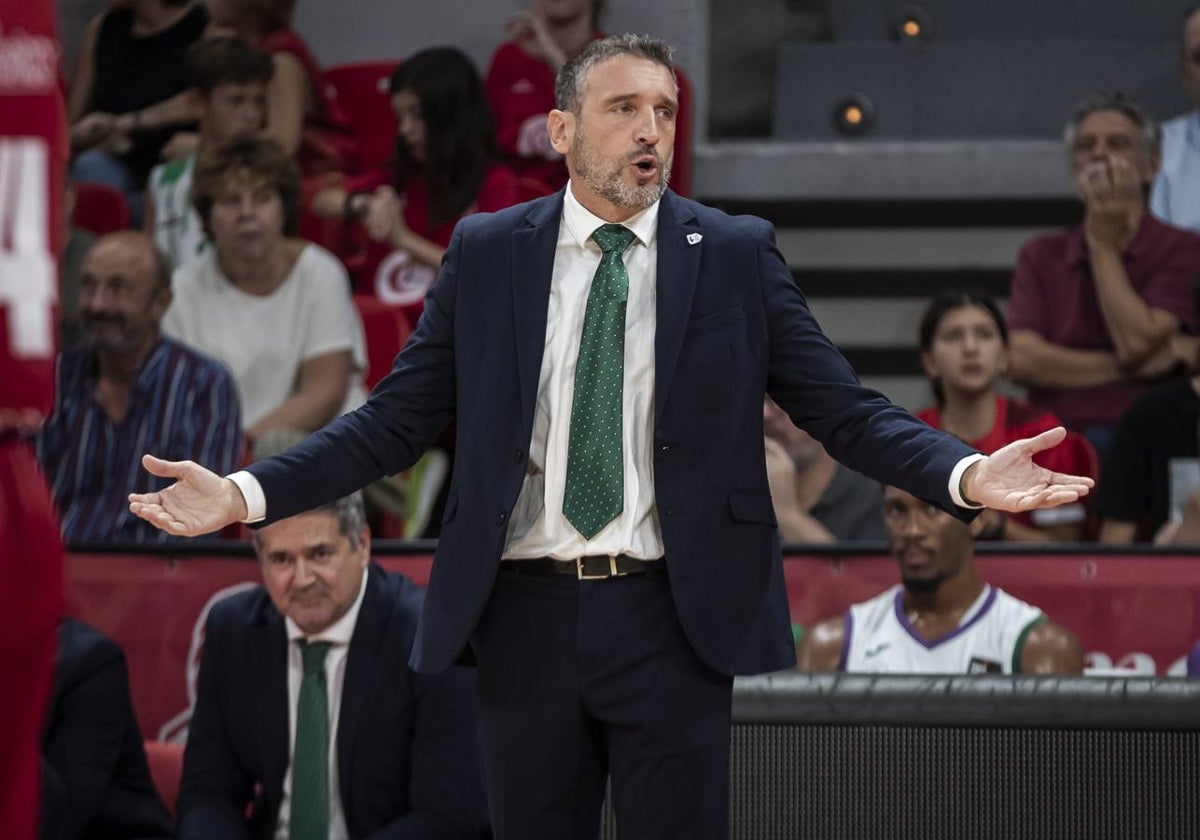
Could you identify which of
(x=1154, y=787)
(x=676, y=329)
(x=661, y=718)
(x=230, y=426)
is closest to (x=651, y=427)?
(x=676, y=329)

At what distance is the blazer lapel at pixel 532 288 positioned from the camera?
2.70m

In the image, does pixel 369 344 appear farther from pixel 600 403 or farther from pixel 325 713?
pixel 600 403

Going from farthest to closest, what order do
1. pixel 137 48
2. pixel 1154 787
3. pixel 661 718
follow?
1. pixel 137 48
2. pixel 1154 787
3. pixel 661 718

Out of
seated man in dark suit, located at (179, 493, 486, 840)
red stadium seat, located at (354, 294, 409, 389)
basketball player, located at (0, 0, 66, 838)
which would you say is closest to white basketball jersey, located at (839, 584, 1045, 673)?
seated man in dark suit, located at (179, 493, 486, 840)

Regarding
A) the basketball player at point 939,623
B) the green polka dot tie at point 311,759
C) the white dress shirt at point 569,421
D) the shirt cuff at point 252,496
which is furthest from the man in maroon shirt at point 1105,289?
the shirt cuff at point 252,496

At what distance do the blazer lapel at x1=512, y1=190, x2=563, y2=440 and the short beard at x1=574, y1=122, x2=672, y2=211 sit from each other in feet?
0.32

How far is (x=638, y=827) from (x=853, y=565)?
7.66 feet

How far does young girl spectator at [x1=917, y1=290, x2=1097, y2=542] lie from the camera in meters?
5.34

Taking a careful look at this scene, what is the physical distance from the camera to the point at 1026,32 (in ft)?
26.5

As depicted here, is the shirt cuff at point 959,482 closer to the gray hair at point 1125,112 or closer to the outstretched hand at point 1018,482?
the outstretched hand at point 1018,482

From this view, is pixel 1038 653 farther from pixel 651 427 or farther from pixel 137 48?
pixel 137 48

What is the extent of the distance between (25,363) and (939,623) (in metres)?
2.93

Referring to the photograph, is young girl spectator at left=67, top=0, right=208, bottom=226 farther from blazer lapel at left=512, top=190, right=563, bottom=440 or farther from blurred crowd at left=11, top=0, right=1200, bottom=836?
blazer lapel at left=512, top=190, right=563, bottom=440

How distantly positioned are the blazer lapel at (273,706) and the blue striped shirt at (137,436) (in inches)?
61.6
